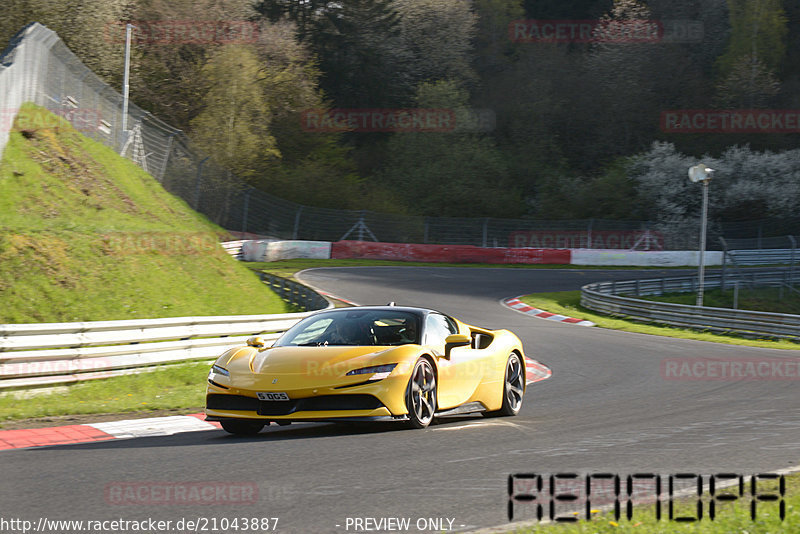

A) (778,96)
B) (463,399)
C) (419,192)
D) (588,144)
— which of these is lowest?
(463,399)

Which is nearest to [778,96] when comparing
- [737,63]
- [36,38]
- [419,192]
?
[737,63]

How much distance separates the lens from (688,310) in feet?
86.3

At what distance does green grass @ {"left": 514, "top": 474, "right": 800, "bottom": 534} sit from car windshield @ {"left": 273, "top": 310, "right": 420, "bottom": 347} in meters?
4.06

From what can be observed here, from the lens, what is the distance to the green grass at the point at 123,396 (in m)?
10.3

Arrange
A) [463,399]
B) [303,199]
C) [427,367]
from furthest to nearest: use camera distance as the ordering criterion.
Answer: [303,199] < [463,399] < [427,367]

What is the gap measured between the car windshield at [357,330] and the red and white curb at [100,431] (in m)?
1.30

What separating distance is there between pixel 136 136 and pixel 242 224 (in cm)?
1049

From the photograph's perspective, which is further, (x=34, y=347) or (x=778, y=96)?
(x=778, y=96)

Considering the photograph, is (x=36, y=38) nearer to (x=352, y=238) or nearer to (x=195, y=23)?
(x=352, y=238)

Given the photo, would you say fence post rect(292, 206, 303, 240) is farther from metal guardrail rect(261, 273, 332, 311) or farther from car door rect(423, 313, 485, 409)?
car door rect(423, 313, 485, 409)

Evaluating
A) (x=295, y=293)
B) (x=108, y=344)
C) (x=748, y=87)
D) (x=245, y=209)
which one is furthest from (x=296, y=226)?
(x=748, y=87)

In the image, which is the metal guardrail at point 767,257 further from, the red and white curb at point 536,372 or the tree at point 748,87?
the red and white curb at point 536,372

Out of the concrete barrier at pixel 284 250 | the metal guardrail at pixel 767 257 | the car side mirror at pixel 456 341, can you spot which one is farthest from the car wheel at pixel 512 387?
the metal guardrail at pixel 767 257

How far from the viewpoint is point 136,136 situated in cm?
3272
